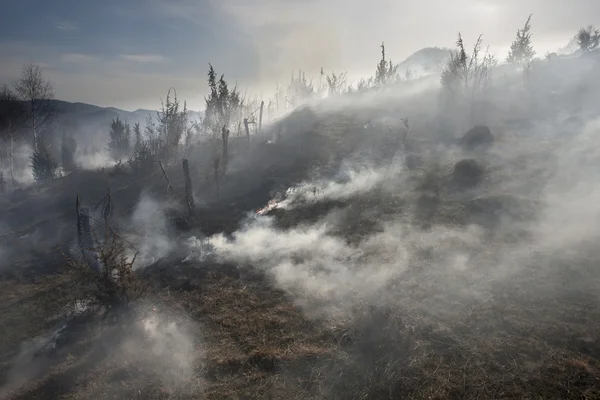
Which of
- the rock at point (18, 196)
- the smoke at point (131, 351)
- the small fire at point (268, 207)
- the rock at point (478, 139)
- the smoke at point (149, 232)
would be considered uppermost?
the rock at point (478, 139)

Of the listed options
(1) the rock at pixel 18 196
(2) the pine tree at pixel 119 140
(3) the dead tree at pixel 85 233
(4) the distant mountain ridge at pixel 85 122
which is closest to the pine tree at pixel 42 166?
(1) the rock at pixel 18 196

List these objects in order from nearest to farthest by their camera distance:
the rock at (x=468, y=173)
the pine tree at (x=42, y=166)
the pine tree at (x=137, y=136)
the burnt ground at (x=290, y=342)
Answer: the burnt ground at (x=290, y=342) → the rock at (x=468, y=173) → the pine tree at (x=42, y=166) → the pine tree at (x=137, y=136)

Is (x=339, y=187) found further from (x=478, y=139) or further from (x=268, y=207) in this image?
(x=478, y=139)

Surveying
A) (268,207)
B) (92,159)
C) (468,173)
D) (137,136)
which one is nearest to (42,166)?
(137,136)

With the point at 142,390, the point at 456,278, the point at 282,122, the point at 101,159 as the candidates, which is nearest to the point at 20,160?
the point at 101,159

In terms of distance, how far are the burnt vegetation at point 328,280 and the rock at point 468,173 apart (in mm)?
96

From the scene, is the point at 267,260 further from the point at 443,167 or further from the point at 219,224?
the point at 443,167

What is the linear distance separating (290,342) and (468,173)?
49.6 feet

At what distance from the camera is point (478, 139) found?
2467 cm

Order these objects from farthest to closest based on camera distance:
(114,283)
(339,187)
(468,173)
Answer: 1. (339,187)
2. (468,173)
3. (114,283)

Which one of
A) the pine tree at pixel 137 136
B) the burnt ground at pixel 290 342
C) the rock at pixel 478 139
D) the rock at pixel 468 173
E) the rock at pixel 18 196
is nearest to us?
the burnt ground at pixel 290 342

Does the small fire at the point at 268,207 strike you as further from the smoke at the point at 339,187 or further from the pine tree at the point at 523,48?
the pine tree at the point at 523,48

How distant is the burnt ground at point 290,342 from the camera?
23.2 feet


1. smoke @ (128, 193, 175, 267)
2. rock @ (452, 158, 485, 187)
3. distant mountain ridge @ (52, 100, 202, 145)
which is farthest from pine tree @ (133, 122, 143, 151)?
rock @ (452, 158, 485, 187)
